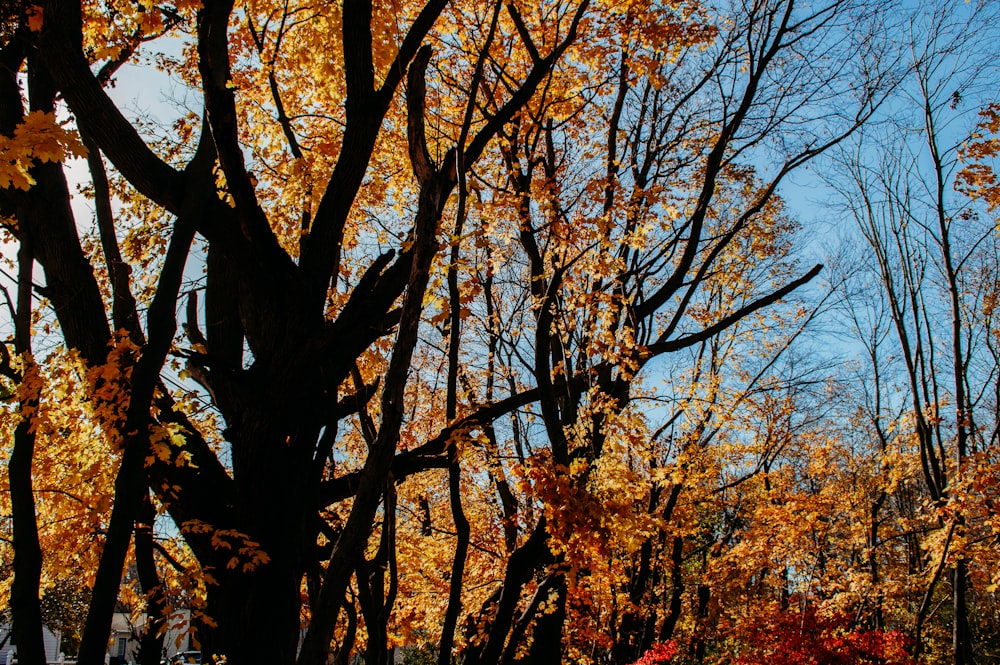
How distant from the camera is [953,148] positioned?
857 centimetres

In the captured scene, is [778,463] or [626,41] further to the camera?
[778,463]

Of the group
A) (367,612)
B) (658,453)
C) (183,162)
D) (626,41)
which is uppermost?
(626,41)

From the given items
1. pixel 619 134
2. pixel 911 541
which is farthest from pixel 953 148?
pixel 911 541

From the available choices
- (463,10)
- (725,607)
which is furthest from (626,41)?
(725,607)

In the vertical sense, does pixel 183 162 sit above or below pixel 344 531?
above

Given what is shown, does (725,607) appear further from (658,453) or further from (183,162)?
(183,162)

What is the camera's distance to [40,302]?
18.6 feet

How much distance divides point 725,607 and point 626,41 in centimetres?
1165

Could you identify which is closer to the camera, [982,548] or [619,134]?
[619,134]

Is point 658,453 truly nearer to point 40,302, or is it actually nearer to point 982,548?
point 982,548

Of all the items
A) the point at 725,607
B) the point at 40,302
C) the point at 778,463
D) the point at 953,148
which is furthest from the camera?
the point at 778,463

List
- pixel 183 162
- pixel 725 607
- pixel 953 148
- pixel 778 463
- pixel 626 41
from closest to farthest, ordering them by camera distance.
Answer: pixel 626 41 < pixel 183 162 < pixel 953 148 < pixel 725 607 < pixel 778 463

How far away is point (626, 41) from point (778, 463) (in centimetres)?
1374

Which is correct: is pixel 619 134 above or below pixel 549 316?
above
